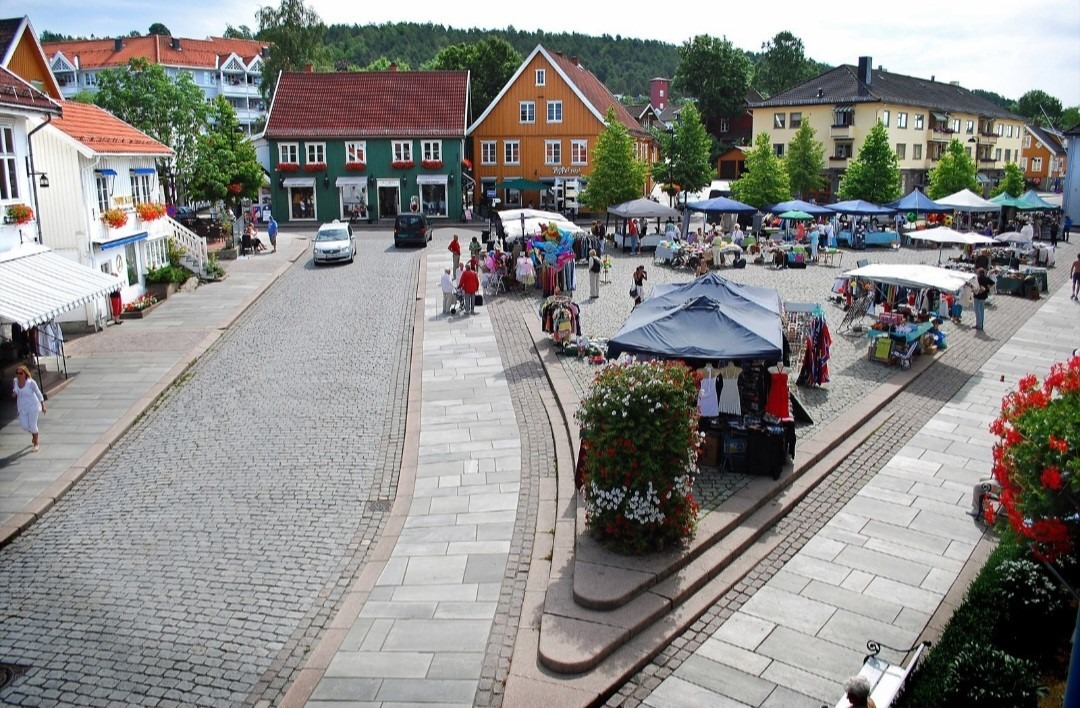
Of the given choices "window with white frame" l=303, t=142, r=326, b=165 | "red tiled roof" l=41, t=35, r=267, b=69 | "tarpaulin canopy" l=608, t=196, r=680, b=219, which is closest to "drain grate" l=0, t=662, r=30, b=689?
"tarpaulin canopy" l=608, t=196, r=680, b=219

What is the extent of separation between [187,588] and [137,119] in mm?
33481

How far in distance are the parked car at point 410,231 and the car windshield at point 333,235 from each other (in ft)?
12.5

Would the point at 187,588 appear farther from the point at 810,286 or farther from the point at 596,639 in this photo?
the point at 810,286

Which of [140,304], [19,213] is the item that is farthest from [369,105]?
[19,213]

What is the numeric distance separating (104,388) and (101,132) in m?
11.8

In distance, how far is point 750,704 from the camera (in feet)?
25.2

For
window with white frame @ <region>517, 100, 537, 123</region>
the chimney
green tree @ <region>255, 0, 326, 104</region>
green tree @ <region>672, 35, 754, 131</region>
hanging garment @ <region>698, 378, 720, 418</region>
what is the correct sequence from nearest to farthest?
hanging garment @ <region>698, 378, 720, 418</region>, window with white frame @ <region>517, 100, 537, 123</region>, the chimney, green tree @ <region>255, 0, 326, 104</region>, green tree @ <region>672, 35, 754, 131</region>

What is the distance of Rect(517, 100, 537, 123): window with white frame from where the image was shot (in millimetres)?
55281

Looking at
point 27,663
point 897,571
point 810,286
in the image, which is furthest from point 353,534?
point 810,286

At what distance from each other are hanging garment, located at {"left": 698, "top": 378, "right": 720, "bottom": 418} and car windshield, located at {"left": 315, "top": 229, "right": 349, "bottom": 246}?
967 inches

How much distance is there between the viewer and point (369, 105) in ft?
174

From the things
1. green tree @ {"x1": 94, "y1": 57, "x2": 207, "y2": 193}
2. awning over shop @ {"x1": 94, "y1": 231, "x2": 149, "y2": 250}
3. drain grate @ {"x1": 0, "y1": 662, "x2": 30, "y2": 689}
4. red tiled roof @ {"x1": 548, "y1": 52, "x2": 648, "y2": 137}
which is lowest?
drain grate @ {"x1": 0, "y1": 662, "x2": 30, "y2": 689}

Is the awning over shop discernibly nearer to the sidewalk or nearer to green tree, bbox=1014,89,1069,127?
the sidewalk

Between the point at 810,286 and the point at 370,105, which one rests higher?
the point at 370,105
